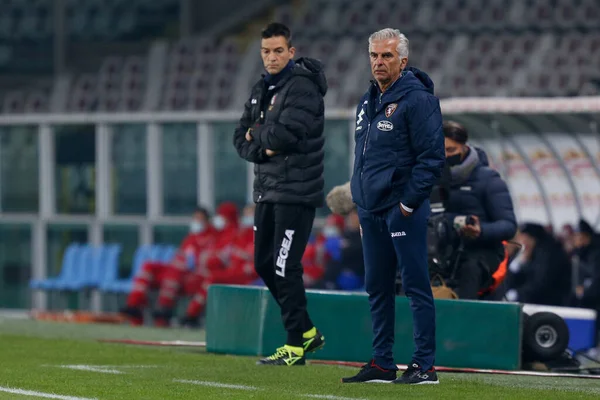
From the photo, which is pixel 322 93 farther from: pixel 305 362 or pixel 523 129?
pixel 523 129

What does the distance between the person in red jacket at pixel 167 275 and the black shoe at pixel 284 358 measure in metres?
8.83

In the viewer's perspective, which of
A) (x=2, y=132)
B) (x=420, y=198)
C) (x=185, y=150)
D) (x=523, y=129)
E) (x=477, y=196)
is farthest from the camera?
(x=2, y=132)

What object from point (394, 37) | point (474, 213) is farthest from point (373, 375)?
point (474, 213)

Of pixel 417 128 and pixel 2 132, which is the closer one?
pixel 417 128

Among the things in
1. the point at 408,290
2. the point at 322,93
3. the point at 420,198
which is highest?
the point at 322,93

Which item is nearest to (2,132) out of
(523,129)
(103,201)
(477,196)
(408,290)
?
(103,201)

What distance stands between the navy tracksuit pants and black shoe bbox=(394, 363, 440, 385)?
1.2 inches

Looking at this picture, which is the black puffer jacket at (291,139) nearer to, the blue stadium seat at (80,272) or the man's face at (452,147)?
the man's face at (452,147)

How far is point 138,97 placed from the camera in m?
21.6

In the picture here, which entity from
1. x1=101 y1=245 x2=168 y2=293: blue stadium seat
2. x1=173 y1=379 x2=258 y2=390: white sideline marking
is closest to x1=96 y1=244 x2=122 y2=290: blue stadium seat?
x1=101 y1=245 x2=168 y2=293: blue stadium seat

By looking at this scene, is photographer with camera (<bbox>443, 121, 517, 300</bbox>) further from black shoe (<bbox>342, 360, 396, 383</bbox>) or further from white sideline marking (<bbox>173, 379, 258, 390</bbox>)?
white sideline marking (<bbox>173, 379, 258, 390</bbox>)

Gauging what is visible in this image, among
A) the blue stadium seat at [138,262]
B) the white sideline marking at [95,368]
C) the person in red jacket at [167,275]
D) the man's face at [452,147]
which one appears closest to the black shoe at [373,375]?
the white sideline marking at [95,368]

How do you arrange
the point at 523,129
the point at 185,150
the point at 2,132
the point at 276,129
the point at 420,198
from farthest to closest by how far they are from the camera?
the point at 2,132 → the point at 185,150 → the point at 523,129 → the point at 276,129 → the point at 420,198

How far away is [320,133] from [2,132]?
1402 cm
